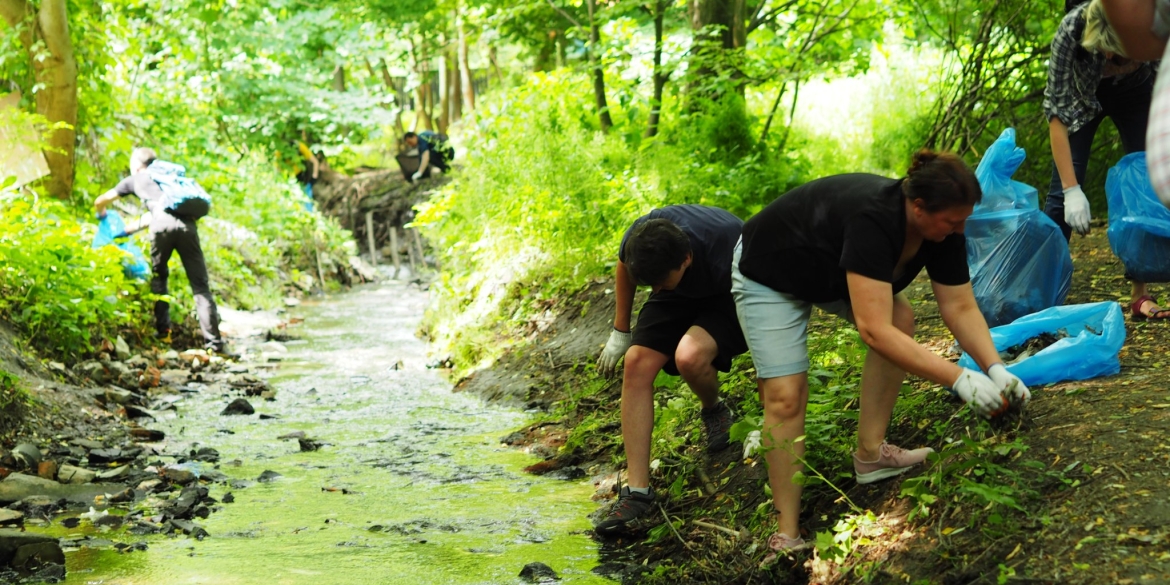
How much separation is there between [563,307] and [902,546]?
5.07 m

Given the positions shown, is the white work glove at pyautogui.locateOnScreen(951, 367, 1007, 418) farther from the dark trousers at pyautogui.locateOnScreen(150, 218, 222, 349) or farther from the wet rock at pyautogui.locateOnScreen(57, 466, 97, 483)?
the dark trousers at pyautogui.locateOnScreen(150, 218, 222, 349)

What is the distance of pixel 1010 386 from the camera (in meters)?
3.07

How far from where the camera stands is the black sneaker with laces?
13.2ft

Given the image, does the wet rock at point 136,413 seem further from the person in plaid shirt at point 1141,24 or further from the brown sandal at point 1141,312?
the person in plaid shirt at point 1141,24

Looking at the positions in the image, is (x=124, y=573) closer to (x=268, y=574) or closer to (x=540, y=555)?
(x=268, y=574)

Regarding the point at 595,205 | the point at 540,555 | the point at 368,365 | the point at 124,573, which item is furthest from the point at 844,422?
the point at 368,365

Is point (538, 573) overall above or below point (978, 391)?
below

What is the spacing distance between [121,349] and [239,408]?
5.45 feet

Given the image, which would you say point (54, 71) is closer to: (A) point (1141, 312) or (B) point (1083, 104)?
(B) point (1083, 104)

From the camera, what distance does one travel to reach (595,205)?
27.4ft

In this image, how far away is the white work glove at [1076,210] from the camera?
14.4ft

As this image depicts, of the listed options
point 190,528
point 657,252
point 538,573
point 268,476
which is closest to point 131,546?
point 190,528

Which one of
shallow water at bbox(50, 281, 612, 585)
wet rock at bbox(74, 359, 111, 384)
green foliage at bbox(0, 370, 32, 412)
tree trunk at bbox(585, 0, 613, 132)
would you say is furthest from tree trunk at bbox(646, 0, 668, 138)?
green foliage at bbox(0, 370, 32, 412)

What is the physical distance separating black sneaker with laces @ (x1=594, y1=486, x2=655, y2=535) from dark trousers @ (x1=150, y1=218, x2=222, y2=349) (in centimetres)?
615
